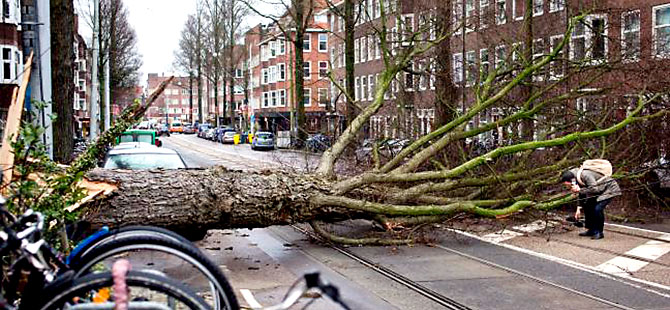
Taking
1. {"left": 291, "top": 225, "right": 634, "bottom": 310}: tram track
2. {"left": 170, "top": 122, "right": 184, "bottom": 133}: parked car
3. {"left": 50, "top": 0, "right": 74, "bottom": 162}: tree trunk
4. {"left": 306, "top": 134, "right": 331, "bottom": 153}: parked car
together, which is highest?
{"left": 50, "top": 0, "right": 74, "bottom": 162}: tree trunk

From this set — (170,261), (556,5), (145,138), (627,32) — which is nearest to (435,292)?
(170,261)

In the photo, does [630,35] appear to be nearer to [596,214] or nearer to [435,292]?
[596,214]

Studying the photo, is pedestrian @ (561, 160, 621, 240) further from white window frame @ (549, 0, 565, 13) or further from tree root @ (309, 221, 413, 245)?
white window frame @ (549, 0, 565, 13)

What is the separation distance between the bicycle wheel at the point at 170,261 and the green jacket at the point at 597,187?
11025 mm

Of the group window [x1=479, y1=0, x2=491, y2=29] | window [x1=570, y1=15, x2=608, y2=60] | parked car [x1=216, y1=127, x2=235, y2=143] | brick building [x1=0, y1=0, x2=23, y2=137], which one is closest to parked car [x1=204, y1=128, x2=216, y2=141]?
parked car [x1=216, y1=127, x2=235, y2=143]

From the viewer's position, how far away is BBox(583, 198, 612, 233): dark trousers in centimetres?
1338

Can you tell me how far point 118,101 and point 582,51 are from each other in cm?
5968

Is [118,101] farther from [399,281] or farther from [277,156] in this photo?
[399,281]

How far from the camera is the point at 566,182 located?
543 inches

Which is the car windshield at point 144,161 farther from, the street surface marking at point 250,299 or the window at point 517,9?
the window at point 517,9

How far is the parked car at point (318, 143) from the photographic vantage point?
1566 cm

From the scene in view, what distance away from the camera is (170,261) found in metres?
3.46

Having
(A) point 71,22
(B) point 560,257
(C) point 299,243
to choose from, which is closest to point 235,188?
(C) point 299,243

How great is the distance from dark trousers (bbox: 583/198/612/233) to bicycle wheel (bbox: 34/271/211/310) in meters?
11.5
